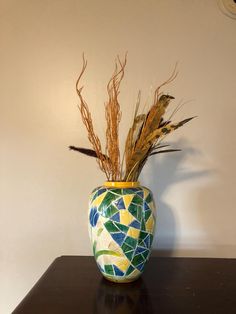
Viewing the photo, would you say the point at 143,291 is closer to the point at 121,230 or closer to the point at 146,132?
the point at 121,230

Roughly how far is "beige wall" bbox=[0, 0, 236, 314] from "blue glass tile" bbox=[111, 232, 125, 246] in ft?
1.11

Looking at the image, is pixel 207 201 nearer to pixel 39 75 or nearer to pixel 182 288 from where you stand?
pixel 182 288

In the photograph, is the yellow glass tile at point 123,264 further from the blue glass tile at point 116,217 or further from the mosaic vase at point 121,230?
the blue glass tile at point 116,217

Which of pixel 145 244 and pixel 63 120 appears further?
pixel 63 120

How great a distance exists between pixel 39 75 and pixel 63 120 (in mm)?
198

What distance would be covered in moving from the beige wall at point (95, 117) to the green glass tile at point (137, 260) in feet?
0.96

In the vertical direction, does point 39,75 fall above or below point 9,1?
below

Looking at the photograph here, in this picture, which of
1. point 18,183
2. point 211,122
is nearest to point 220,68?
point 211,122

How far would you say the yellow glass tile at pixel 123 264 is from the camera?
2.35ft

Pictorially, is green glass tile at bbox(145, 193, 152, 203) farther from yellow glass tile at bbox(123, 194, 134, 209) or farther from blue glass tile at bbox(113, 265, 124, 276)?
blue glass tile at bbox(113, 265, 124, 276)

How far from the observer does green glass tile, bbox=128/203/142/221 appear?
2.33 feet

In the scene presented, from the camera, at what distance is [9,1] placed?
1.04 metres

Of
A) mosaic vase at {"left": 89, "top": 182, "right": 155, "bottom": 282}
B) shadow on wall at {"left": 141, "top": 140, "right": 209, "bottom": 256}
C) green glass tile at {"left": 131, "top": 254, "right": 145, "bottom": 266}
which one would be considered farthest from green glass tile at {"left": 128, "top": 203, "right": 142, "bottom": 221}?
shadow on wall at {"left": 141, "top": 140, "right": 209, "bottom": 256}

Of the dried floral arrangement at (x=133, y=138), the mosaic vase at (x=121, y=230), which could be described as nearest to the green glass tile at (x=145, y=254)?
the mosaic vase at (x=121, y=230)
